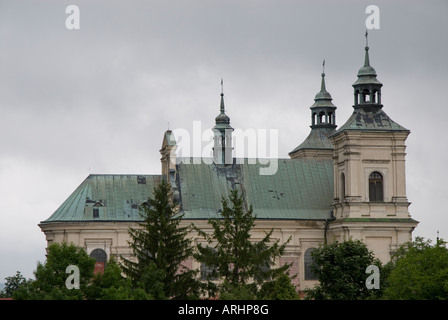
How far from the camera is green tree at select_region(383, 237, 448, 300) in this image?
67375 mm

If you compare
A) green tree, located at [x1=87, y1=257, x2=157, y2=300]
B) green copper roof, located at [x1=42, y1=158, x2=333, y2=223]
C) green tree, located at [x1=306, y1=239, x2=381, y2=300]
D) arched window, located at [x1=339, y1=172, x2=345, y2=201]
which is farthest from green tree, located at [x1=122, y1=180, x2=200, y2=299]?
arched window, located at [x1=339, y1=172, x2=345, y2=201]

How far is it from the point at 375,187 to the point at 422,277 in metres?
24.9

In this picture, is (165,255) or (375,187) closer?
(165,255)

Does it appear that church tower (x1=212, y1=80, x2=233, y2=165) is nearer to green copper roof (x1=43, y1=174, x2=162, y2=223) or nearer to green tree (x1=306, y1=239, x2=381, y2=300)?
green copper roof (x1=43, y1=174, x2=162, y2=223)

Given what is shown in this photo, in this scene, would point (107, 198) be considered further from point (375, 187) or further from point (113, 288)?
point (113, 288)

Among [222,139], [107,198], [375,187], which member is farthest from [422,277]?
[222,139]

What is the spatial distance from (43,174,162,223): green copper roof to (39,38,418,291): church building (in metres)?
0.08

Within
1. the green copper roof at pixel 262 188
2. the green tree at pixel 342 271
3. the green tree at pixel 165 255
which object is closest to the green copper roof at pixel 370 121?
the green copper roof at pixel 262 188

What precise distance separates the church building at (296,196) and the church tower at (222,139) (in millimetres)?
280

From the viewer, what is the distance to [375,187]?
92.6 m

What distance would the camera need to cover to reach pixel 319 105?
110 meters
